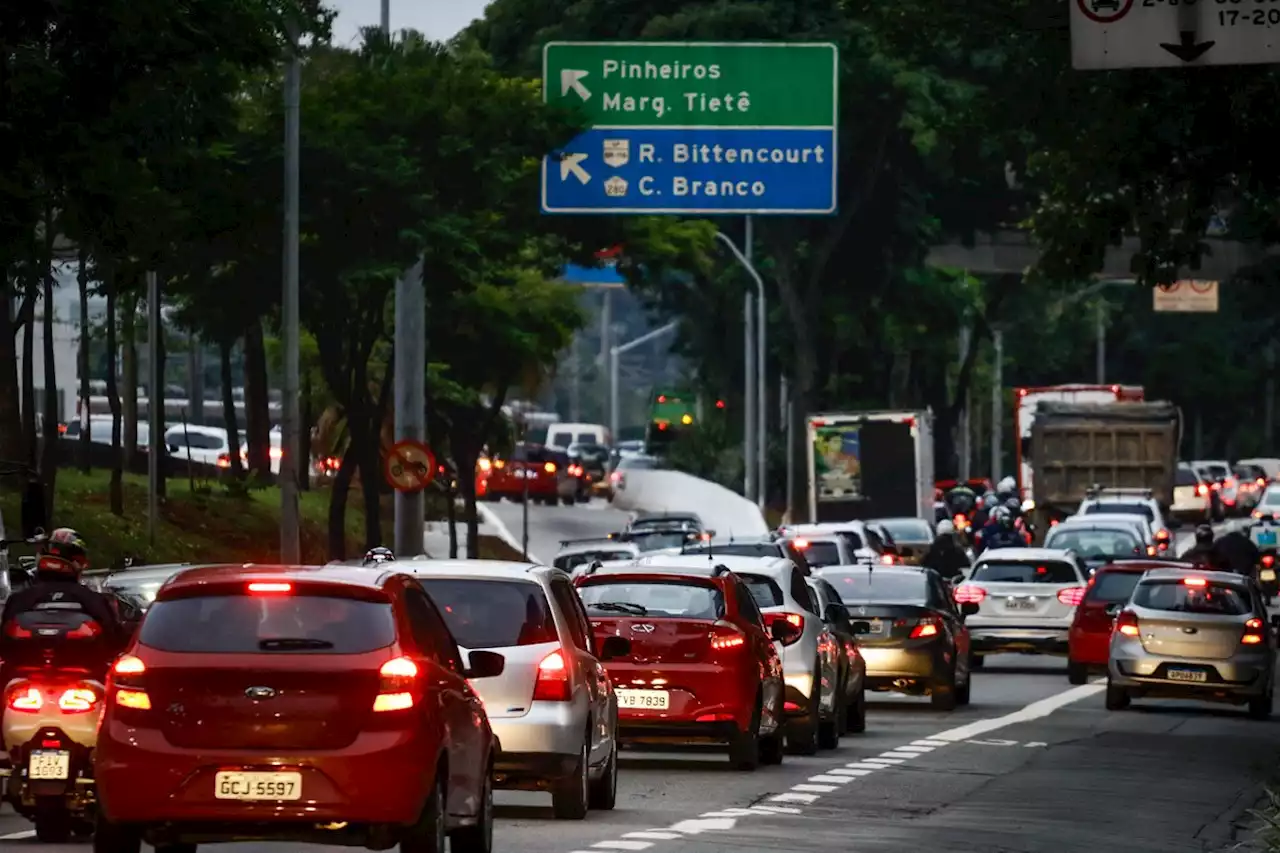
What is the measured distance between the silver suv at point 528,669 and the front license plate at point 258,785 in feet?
12.5

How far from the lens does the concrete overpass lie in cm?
6756

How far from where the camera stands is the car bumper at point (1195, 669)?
3055 centimetres

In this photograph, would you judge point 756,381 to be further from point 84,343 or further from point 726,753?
point 726,753

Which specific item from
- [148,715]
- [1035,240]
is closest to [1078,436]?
[1035,240]

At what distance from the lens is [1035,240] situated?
122 feet

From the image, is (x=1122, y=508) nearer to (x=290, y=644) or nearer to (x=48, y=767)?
(x=48, y=767)

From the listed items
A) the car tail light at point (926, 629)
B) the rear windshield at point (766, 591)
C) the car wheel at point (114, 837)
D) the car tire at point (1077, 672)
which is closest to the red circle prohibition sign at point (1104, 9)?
the car wheel at point (114, 837)

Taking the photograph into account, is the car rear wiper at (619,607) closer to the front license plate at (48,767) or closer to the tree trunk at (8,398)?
the front license plate at (48,767)

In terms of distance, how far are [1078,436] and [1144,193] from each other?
112 feet

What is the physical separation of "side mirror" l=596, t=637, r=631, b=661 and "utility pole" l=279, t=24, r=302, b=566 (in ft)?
63.4

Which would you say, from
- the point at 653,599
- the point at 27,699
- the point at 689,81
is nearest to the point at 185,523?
the point at 689,81

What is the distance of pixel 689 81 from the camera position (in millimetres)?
41688

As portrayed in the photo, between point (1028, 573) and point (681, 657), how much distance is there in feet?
58.0

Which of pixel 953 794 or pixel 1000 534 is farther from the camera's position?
pixel 1000 534
